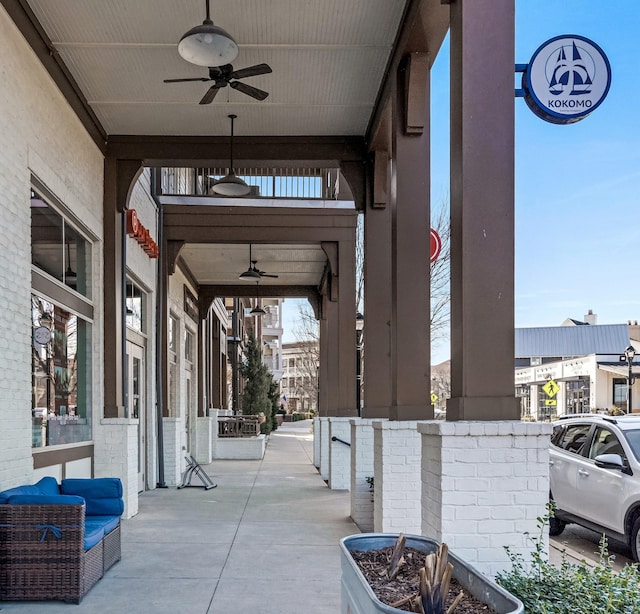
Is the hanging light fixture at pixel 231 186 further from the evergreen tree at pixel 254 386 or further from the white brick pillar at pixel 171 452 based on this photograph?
the evergreen tree at pixel 254 386

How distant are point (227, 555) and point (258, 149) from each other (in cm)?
534

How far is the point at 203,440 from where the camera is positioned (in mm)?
18031

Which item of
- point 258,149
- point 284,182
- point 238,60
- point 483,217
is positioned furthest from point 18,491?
point 284,182

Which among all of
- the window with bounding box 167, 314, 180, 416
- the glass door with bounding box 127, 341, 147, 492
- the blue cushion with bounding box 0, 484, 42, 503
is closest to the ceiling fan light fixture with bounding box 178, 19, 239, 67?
the blue cushion with bounding box 0, 484, 42, 503

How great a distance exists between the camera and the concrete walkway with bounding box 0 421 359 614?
565 centimetres

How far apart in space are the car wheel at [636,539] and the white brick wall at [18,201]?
5.82m

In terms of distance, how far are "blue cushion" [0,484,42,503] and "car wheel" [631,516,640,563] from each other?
565 cm

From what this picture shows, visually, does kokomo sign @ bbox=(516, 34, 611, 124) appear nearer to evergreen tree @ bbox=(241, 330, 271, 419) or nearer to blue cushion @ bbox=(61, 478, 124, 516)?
blue cushion @ bbox=(61, 478, 124, 516)

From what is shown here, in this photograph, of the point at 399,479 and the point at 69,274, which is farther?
the point at 69,274

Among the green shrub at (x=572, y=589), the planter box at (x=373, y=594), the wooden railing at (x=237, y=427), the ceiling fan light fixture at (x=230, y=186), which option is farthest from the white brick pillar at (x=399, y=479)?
the wooden railing at (x=237, y=427)

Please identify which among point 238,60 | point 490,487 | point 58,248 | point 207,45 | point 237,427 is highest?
point 238,60

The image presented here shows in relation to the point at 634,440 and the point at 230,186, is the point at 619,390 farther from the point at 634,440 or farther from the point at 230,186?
the point at 230,186

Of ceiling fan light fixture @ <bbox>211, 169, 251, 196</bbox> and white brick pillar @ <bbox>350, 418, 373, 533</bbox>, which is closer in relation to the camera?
white brick pillar @ <bbox>350, 418, 373, 533</bbox>

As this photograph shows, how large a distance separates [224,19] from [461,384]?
427cm
